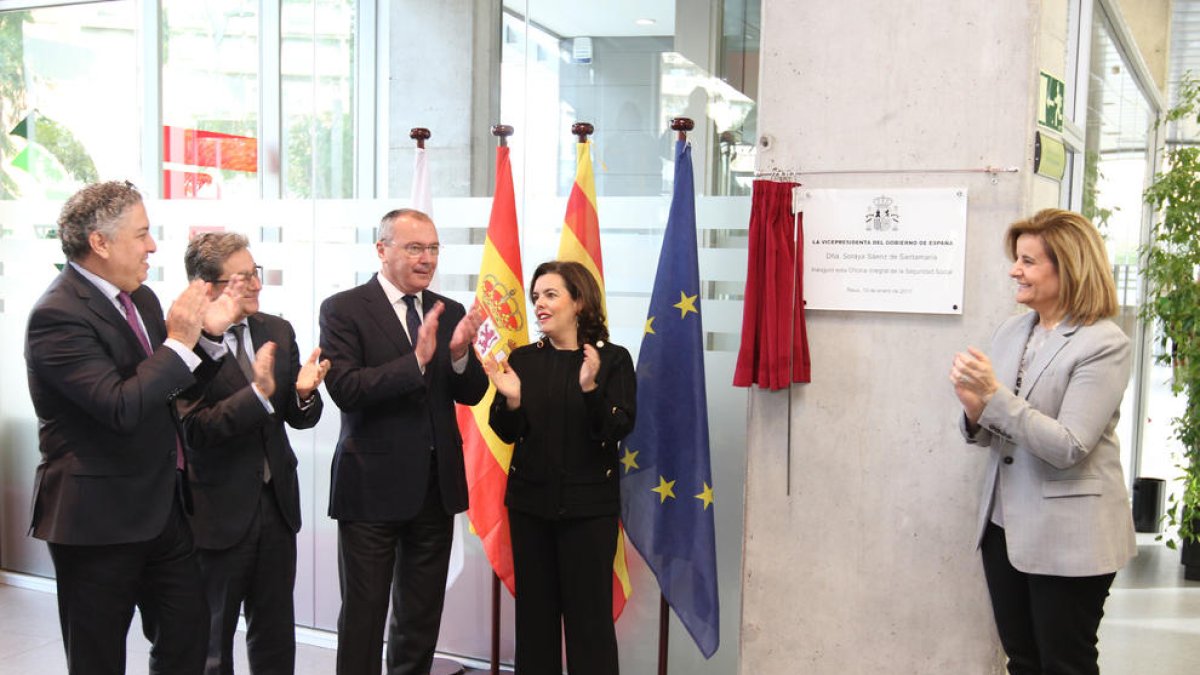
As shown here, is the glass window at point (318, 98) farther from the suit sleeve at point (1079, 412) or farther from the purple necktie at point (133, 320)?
the suit sleeve at point (1079, 412)

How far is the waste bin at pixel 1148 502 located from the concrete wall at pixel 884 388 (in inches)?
145

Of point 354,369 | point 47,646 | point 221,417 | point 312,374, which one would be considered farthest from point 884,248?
point 47,646

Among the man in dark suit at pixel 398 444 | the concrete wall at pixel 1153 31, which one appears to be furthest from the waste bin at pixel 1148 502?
the man in dark suit at pixel 398 444

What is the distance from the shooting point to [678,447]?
341cm

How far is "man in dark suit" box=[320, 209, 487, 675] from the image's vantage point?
3164 mm

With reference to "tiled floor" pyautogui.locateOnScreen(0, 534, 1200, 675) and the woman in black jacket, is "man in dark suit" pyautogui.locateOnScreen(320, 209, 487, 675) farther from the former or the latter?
"tiled floor" pyautogui.locateOnScreen(0, 534, 1200, 675)

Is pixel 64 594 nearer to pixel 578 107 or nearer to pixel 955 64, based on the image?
pixel 578 107

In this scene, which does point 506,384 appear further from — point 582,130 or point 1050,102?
point 1050,102

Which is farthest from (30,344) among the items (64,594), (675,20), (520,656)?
(675,20)

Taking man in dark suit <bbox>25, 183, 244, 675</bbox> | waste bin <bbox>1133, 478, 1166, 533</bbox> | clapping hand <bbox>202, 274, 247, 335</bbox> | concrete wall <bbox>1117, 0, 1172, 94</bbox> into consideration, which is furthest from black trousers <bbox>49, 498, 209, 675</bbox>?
waste bin <bbox>1133, 478, 1166, 533</bbox>

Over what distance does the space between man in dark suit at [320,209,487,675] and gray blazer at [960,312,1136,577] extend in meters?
1.60

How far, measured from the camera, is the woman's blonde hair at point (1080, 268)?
8.23 ft

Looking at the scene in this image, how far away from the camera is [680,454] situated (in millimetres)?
3408

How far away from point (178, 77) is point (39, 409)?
2809 mm
